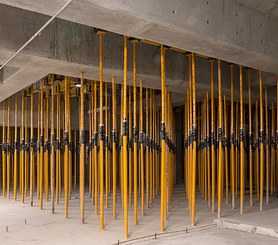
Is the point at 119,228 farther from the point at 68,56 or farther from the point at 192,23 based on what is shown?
the point at 192,23

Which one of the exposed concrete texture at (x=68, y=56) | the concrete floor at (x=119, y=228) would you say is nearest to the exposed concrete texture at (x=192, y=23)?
the exposed concrete texture at (x=68, y=56)

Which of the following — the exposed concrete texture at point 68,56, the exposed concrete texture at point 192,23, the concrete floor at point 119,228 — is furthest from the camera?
the exposed concrete texture at point 68,56

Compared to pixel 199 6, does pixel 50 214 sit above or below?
below

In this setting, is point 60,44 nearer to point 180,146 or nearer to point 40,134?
point 40,134

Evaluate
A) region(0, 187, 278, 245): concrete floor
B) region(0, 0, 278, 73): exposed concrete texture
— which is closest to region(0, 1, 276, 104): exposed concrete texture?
region(0, 0, 278, 73): exposed concrete texture

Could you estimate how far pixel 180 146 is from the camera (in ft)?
43.4

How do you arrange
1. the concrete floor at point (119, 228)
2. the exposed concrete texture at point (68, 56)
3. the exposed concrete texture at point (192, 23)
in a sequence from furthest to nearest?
the exposed concrete texture at point (68, 56), the concrete floor at point (119, 228), the exposed concrete texture at point (192, 23)

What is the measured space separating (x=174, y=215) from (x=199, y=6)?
3260 mm

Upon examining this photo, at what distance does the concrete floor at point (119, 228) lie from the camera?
4191 millimetres

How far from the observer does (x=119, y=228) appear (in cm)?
473

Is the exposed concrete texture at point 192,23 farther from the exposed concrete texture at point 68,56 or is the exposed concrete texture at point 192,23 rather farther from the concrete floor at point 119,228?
the concrete floor at point 119,228

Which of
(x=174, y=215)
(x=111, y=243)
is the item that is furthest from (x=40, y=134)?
(x=111, y=243)

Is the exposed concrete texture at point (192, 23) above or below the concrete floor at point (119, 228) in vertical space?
above

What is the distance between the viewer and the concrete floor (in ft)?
13.8
